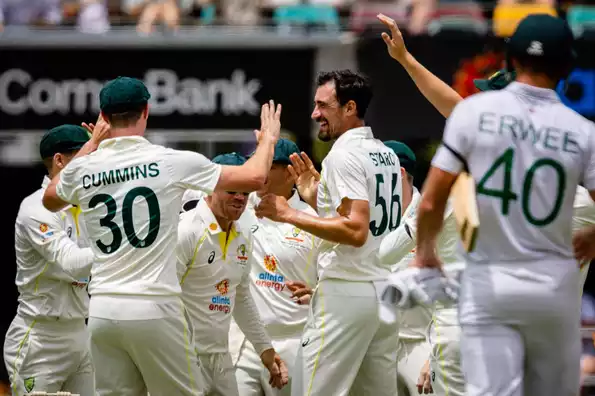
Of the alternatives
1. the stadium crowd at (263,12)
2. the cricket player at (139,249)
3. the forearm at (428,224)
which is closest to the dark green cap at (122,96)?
the cricket player at (139,249)

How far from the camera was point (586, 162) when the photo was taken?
205 inches

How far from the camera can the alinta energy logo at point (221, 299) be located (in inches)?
294

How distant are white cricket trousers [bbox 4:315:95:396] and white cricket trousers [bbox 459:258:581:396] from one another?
3873 mm

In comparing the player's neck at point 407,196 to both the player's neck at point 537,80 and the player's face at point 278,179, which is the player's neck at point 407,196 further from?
the player's neck at point 537,80

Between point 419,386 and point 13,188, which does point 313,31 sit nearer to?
point 13,188

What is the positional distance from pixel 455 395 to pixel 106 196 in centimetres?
235

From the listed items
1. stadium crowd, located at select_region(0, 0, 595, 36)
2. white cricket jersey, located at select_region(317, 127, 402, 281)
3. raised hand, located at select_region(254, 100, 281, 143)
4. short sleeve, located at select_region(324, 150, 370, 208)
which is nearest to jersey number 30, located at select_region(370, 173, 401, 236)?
white cricket jersey, located at select_region(317, 127, 402, 281)

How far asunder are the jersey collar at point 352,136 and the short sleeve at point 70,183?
1613mm

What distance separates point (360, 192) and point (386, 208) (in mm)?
425

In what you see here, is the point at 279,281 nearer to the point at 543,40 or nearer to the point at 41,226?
the point at 41,226

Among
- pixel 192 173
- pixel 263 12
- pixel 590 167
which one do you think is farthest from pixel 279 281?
pixel 263 12

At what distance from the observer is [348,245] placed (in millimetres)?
6945

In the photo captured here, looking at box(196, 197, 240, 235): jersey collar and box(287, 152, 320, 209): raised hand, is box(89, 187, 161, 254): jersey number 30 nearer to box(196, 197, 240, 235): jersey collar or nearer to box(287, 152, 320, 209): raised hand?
box(196, 197, 240, 235): jersey collar

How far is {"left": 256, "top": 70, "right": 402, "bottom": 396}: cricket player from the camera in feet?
22.2
